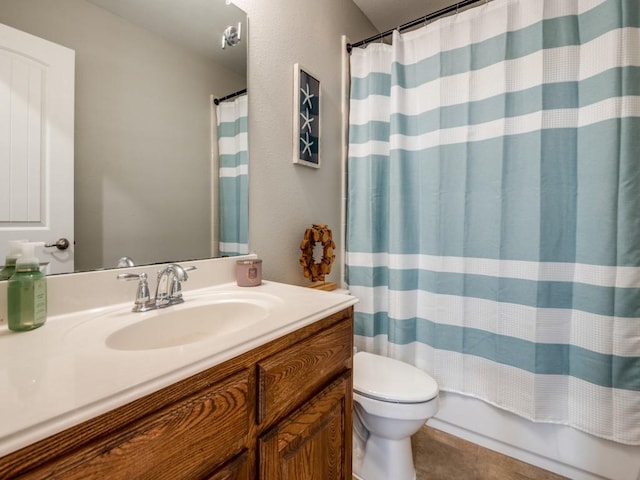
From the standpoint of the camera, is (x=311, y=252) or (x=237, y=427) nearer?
(x=237, y=427)

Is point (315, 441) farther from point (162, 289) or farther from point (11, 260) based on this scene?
point (11, 260)

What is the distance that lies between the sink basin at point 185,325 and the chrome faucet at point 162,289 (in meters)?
0.05

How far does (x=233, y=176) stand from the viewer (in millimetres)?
1158

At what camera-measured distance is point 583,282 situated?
1.15m

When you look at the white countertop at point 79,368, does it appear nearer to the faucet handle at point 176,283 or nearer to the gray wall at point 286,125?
the faucet handle at point 176,283

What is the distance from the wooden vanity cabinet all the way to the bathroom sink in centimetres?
11

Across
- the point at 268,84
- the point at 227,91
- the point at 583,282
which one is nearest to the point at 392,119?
the point at 268,84

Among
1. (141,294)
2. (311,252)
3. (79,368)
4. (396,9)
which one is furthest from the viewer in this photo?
(396,9)

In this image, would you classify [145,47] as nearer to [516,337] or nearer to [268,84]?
[268,84]

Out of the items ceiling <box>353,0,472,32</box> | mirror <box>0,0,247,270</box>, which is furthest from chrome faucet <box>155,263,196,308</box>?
ceiling <box>353,0,472,32</box>

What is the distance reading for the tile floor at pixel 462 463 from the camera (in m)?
1.28

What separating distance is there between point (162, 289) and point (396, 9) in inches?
81.7

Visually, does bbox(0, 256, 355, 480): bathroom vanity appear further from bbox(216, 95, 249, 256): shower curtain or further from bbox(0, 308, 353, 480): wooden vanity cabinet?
bbox(216, 95, 249, 256): shower curtain

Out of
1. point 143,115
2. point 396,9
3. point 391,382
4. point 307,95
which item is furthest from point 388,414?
point 396,9
